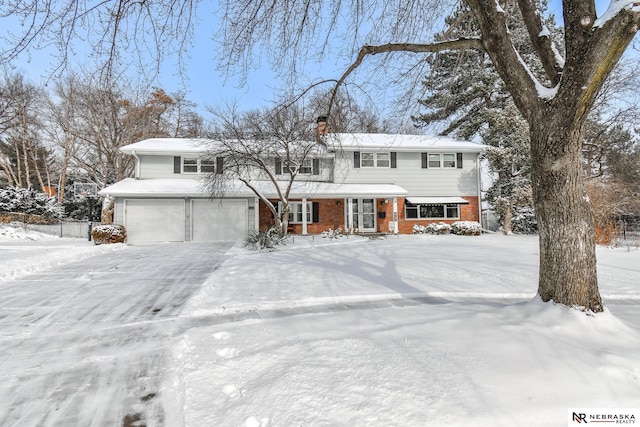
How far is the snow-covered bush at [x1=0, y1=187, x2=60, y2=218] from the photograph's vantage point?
20578 millimetres

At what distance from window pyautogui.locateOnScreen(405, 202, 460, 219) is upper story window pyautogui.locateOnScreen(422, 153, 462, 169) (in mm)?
2291

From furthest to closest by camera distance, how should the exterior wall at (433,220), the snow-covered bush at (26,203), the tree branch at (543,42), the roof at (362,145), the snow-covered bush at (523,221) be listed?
the snow-covered bush at (26,203) → the snow-covered bush at (523,221) → the exterior wall at (433,220) → the roof at (362,145) → the tree branch at (543,42)

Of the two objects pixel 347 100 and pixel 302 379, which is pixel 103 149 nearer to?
pixel 347 100

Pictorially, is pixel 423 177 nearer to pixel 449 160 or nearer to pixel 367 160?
pixel 449 160

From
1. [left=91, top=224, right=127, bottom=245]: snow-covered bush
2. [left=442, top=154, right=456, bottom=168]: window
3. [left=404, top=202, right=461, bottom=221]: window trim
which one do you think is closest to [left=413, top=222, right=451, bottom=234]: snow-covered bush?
[left=404, top=202, right=461, bottom=221]: window trim

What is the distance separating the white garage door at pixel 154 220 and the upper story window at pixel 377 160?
9832 millimetres

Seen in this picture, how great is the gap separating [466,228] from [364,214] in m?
5.34

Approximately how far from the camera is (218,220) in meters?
16.8

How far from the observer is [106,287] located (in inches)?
266

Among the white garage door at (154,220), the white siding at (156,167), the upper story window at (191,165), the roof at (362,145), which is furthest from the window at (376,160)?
the white siding at (156,167)

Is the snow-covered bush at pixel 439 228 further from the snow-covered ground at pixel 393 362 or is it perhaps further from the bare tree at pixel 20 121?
the bare tree at pixel 20 121

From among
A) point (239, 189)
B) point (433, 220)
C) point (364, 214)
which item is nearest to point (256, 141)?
point (239, 189)

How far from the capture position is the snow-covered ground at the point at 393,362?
225 centimetres

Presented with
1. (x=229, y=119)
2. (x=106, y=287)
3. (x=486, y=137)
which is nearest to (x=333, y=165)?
(x=229, y=119)
